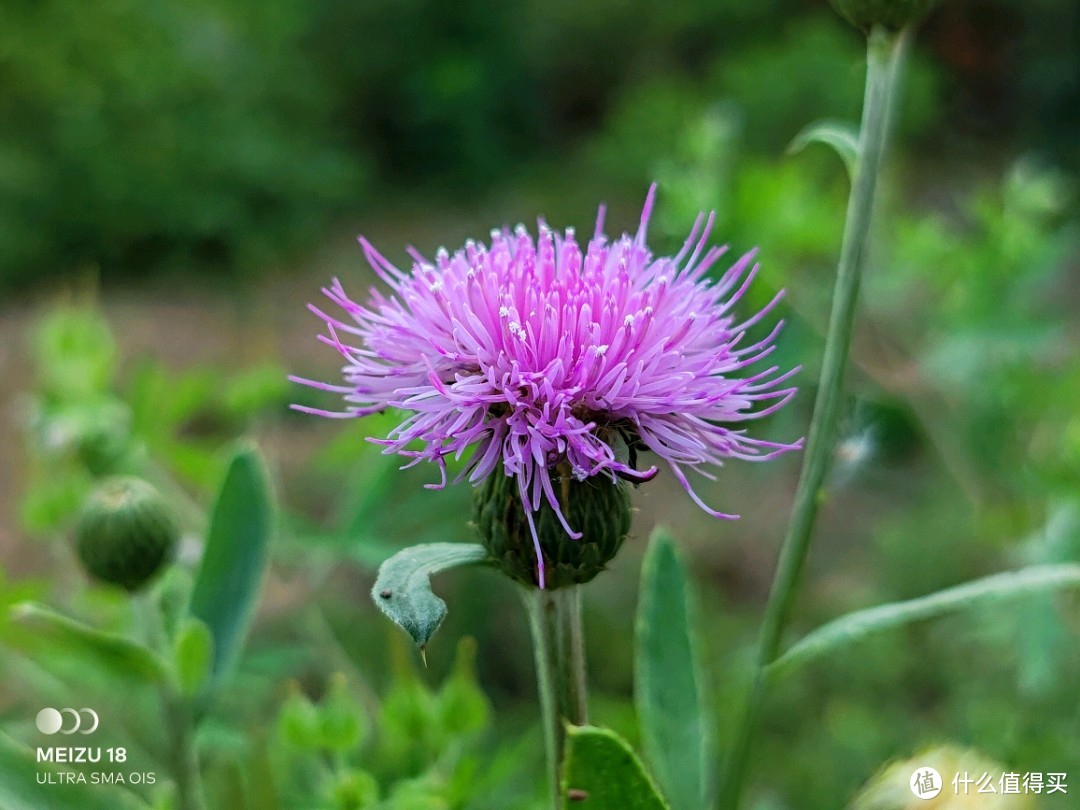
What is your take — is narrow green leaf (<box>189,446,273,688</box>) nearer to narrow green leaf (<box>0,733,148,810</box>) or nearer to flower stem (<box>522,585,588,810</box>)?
narrow green leaf (<box>0,733,148,810</box>)

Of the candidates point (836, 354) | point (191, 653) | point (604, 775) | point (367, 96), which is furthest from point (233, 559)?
point (367, 96)

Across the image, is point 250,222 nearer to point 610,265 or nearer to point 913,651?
point 913,651

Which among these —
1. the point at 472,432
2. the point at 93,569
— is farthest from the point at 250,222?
the point at 472,432

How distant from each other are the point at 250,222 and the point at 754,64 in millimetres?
3663

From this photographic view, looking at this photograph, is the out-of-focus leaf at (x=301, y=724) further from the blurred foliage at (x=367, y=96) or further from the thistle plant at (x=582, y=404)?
the blurred foliage at (x=367, y=96)

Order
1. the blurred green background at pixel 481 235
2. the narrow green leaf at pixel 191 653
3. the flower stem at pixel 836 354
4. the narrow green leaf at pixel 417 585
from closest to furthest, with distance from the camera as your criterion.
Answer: the narrow green leaf at pixel 417 585
the flower stem at pixel 836 354
the narrow green leaf at pixel 191 653
the blurred green background at pixel 481 235

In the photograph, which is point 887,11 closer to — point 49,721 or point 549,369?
point 549,369

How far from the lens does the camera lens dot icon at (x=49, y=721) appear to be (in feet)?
4.21

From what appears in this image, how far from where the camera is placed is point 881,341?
7.36 ft

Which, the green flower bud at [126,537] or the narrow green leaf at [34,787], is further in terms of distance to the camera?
the green flower bud at [126,537]

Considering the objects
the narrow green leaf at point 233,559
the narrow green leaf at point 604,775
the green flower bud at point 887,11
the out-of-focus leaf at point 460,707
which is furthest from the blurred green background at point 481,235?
the green flower bud at point 887,11

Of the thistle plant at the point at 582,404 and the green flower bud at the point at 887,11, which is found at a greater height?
the green flower bud at the point at 887,11

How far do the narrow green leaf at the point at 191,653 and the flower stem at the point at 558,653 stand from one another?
374 millimetres

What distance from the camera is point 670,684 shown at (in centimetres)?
103
